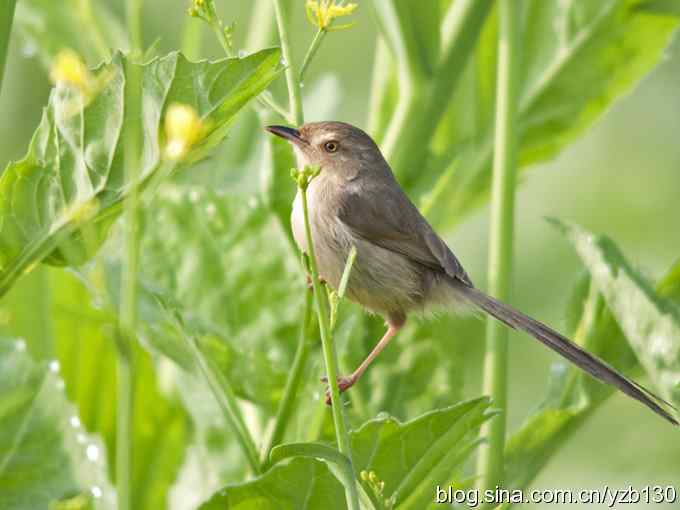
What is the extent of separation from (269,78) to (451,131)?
1132mm

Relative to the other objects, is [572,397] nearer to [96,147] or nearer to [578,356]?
[578,356]

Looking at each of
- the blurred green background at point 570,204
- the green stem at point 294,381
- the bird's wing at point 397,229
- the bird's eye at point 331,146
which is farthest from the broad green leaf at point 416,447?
the blurred green background at point 570,204

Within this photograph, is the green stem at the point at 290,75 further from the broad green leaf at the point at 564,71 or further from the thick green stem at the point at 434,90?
the broad green leaf at the point at 564,71

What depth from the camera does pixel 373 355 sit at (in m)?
2.47

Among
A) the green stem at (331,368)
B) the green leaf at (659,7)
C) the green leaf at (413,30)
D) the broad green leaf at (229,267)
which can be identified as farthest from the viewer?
the green leaf at (659,7)

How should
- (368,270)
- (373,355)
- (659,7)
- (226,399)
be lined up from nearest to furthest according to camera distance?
(226,399) < (373,355) < (659,7) < (368,270)

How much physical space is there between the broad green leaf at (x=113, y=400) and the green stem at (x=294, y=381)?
18.1 inches

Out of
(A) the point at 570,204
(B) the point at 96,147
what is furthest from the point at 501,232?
(A) the point at 570,204

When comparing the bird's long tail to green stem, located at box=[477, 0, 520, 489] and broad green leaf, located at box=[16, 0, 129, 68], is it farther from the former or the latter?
broad green leaf, located at box=[16, 0, 129, 68]

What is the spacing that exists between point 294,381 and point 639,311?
0.63 meters

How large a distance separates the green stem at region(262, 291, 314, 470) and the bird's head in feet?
3.60

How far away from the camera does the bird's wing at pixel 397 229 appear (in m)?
3.05

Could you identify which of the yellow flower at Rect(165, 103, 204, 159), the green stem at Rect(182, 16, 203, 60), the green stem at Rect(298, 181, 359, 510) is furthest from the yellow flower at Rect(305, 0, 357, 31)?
the green stem at Rect(182, 16, 203, 60)

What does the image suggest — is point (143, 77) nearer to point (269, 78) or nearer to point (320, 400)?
point (269, 78)
